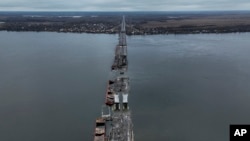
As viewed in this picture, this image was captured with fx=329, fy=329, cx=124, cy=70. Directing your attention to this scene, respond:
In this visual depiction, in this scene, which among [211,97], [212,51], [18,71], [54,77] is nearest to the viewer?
[211,97]

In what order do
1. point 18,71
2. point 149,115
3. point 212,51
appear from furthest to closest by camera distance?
point 212,51 < point 18,71 < point 149,115

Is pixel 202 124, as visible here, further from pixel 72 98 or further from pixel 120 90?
pixel 72 98

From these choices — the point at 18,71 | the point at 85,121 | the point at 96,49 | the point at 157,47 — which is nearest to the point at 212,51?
the point at 157,47

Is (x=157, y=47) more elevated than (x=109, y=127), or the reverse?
(x=157, y=47)

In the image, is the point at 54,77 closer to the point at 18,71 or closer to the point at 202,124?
the point at 18,71

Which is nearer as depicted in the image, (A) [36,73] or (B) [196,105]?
(B) [196,105]

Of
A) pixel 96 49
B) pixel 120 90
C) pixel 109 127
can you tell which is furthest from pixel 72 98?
pixel 96 49
